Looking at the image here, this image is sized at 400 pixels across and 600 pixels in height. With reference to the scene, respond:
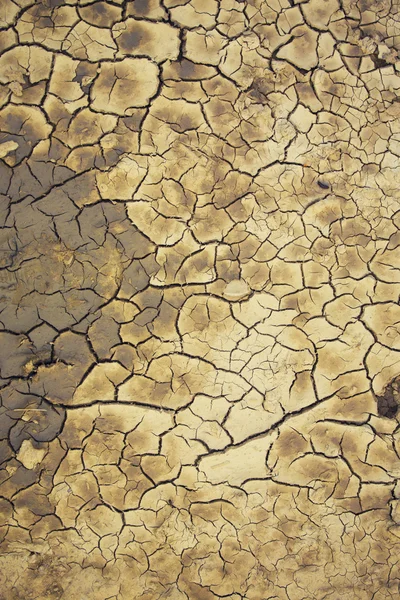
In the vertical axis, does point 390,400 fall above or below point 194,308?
below

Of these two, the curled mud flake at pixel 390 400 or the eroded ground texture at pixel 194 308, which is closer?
the eroded ground texture at pixel 194 308

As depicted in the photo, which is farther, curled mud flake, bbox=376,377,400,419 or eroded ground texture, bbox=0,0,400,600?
curled mud flake, bbox=376,377,400,419

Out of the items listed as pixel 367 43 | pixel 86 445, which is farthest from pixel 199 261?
pixel 367 43

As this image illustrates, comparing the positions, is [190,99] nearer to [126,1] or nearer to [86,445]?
[126,1]
